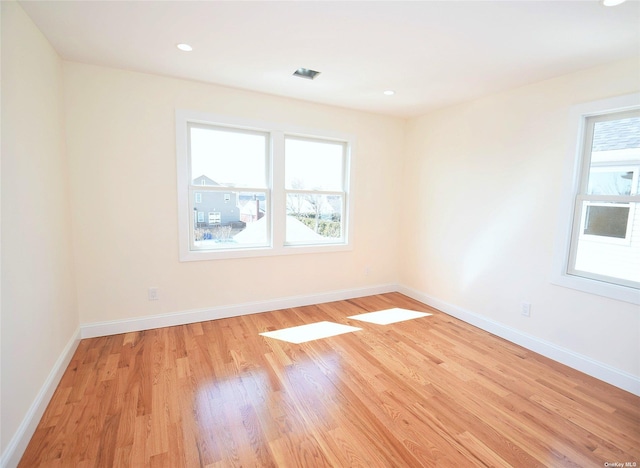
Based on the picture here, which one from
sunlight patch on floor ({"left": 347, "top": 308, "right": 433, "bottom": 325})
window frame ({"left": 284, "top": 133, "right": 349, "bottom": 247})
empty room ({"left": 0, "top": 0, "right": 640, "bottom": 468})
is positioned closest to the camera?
empty room ({"left": 0, "top": 0, "right": 640, "bottom": 468})

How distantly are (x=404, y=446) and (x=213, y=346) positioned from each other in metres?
1.85

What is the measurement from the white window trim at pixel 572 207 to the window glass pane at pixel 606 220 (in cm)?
13

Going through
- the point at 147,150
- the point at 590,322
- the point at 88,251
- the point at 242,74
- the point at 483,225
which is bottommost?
the point at 590,322

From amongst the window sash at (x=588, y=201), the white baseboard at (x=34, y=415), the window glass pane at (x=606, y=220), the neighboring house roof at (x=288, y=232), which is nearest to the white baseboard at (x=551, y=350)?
the window sash at (x=588, y=201)

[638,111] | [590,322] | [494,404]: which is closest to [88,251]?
[494,404]

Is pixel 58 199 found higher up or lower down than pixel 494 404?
higher up

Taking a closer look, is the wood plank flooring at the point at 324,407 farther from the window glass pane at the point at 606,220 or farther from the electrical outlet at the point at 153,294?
the window glass pane at the point at 606,220

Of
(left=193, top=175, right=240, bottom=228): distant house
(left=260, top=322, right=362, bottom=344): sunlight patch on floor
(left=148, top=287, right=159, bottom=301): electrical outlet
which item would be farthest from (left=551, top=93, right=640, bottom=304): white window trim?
(left=148, top=287, right=159, bottom=301): electrical outlet

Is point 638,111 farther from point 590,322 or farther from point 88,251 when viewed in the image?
point 88,251

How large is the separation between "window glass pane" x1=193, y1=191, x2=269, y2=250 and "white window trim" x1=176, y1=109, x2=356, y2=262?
10 cm

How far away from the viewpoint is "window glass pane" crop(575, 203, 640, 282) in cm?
235

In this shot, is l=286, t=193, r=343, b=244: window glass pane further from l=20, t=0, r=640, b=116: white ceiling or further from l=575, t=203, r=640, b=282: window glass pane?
l=575, t=203, r=640, b=282: window glass pane

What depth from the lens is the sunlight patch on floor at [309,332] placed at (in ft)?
9.88

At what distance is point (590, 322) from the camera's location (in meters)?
2.51
